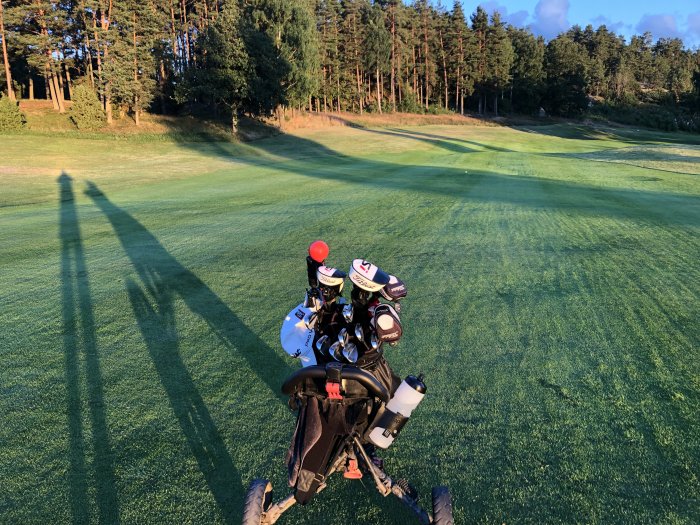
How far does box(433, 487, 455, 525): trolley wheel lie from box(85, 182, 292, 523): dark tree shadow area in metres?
1.33

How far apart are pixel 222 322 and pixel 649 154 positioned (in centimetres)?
3496

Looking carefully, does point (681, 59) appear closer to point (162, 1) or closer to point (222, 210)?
point (162, 1)

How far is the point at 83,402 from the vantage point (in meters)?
4.43

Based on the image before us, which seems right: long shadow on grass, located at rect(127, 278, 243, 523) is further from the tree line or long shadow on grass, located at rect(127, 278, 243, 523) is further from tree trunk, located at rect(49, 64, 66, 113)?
tree trunk, located at rect(49, 64, 66, 113)

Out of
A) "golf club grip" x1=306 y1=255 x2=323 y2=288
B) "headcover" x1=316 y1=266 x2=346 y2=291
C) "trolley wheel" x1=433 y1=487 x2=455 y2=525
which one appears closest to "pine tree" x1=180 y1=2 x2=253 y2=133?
"golf club grip" x1=306 y1=255 x2=323 y2=288

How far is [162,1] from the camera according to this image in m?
58.8

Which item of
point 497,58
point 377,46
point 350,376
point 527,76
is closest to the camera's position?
point 350,376

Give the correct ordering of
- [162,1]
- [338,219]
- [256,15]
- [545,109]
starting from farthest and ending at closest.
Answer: [545,109]
[162,1]
[256,15]
[338,219]

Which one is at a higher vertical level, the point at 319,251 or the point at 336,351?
the point at 319,251

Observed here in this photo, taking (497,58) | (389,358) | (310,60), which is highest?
(497,58)

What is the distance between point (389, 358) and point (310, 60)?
51.0 meters

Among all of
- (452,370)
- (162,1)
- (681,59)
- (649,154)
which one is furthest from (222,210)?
(681,59)

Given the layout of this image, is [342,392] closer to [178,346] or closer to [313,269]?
[313,269]

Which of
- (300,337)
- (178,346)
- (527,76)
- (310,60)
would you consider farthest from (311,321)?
(527,76)
